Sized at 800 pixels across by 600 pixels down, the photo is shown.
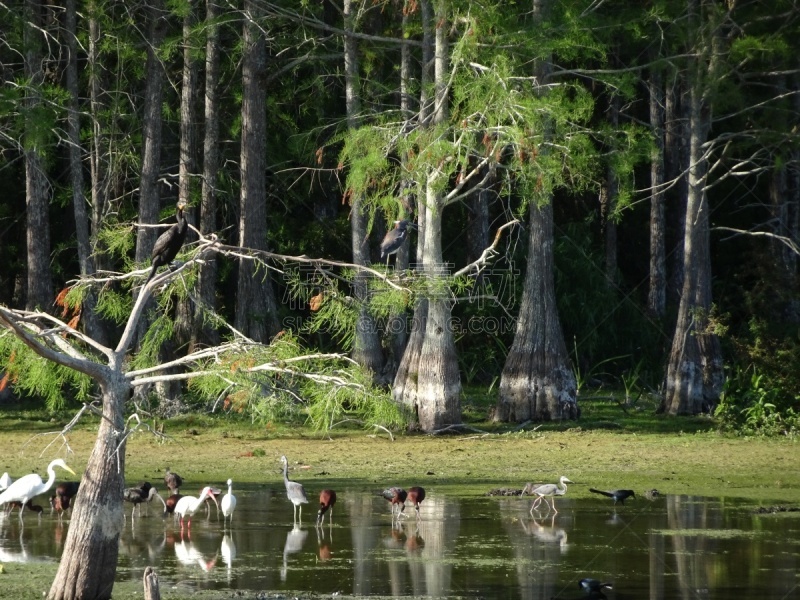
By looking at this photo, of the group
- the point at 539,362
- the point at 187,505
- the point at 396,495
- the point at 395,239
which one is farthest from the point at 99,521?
the point at 539,362

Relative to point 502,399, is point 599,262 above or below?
above

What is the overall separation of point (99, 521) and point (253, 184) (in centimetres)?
1428

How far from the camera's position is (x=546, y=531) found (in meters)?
12.9

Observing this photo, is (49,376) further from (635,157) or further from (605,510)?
(635,157)

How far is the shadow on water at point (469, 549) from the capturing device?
10.4m

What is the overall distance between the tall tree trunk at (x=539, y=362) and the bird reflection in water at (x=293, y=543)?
A: 864 centimetres

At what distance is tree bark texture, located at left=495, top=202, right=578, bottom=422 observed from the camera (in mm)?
21312

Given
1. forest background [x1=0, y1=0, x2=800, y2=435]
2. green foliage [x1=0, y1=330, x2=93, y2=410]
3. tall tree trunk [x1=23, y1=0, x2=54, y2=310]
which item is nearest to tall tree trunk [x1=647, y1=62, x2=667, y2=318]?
forest background [x1=0, y1=0, x2=800, y2=435]

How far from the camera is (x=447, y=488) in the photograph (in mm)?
15617

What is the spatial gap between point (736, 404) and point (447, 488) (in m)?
7.01

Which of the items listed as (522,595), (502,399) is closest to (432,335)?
(502,399)

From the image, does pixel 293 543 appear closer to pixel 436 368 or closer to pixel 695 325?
pixel 436 368

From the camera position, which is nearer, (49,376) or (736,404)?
(49,376)

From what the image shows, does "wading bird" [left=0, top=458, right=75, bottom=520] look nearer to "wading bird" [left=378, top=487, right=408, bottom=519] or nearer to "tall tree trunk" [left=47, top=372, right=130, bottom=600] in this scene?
"wading bird" [left=378, top=487, right=408, bottom=519]
